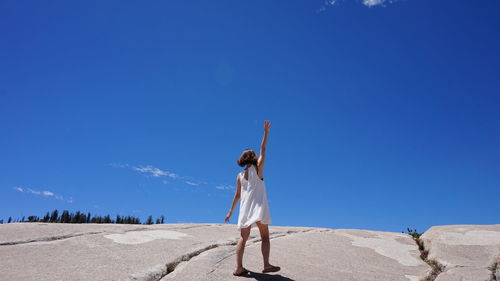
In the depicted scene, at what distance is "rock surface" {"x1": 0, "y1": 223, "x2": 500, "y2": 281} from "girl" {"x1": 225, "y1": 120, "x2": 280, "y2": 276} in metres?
0.35

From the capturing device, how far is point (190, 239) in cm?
728

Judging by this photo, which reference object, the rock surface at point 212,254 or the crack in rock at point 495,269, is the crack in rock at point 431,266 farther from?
the crack in rock at point 495,269

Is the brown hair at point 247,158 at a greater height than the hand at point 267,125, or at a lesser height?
lesser

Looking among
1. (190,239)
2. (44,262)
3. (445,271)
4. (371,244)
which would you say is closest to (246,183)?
(190,239)

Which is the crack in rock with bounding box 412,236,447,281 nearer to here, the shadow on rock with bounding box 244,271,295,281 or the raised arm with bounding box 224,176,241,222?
the shadow on rock with bounding box 244,271,295,281

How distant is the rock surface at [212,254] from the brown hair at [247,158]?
5.60 feet

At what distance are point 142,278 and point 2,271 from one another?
2097 millimetres

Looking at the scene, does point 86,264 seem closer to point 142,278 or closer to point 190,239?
point 142,278

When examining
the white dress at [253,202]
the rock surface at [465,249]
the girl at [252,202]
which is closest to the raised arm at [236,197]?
the girl at [252,202]

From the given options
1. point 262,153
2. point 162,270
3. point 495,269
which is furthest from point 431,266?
point 162,270

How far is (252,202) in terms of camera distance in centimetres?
511

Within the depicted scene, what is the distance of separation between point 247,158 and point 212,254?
1994mm

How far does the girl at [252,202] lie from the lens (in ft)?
16.3

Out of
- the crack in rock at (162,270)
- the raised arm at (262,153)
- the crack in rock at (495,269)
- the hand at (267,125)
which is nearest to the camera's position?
the crack in rock at (162,270)
